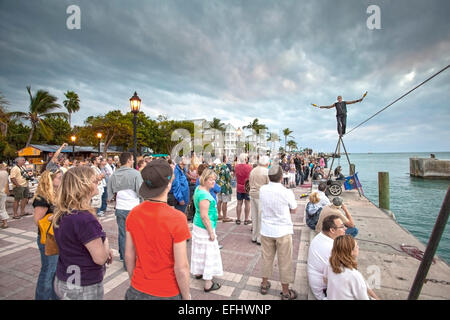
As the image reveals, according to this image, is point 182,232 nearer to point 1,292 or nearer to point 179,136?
point 1,292

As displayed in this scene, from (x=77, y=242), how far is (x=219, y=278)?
2.62 metres

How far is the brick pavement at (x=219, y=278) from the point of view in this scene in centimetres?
313

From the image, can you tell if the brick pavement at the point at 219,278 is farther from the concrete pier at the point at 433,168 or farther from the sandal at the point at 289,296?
the concrete pier at the point at 433,168

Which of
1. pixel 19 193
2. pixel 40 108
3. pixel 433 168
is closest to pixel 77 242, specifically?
pixel 19 193

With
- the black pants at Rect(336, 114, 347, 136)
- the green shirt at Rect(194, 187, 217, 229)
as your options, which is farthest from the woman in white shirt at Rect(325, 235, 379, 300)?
the black pants at Rect(336, 114, 347, 136)

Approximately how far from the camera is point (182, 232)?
153 centimetres

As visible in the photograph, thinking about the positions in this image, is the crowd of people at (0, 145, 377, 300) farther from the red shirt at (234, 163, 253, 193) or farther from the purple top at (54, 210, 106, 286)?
the red shirt at (234, 163, 253, 193)

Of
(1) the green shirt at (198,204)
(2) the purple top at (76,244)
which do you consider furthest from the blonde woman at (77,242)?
(1) the green shirt at (198,204)

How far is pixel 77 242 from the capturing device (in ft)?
5.48

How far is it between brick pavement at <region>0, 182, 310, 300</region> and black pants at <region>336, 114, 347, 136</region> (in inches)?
208

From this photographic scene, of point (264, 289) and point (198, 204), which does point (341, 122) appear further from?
point (198, 204)

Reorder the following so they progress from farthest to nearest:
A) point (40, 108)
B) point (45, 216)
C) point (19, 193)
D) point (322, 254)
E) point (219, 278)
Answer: point (40, 108) < point (19, 193) < point (219, 278) < point (322, 254) < point (45, 216)
